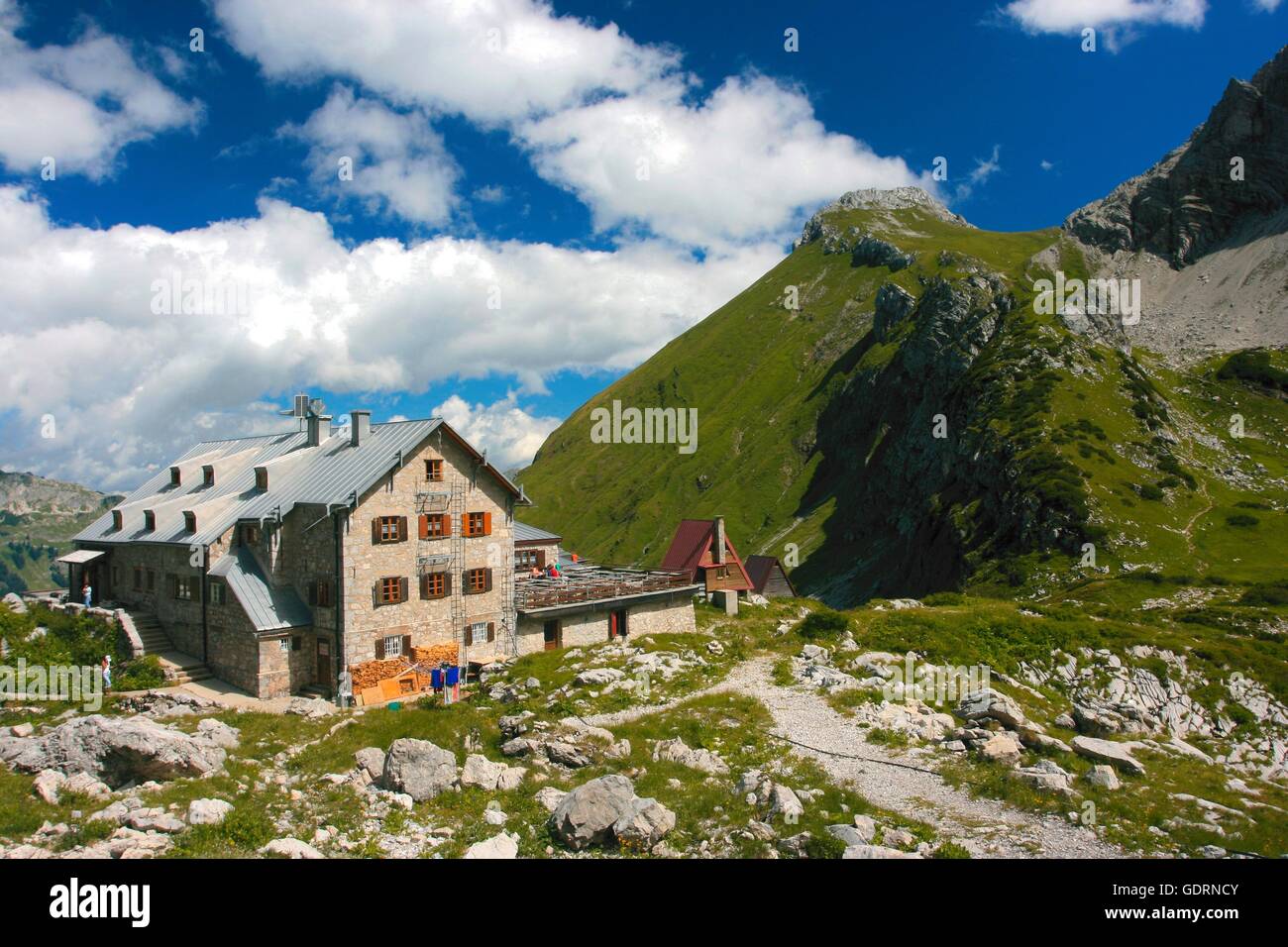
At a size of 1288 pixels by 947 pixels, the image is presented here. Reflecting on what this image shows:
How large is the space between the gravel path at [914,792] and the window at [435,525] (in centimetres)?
A: 1593


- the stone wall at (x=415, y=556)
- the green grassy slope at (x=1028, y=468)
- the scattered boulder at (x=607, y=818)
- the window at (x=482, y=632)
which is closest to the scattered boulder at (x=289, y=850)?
the scattered boulder at (x=607, y=818)

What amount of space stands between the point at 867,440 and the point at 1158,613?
127646 mm

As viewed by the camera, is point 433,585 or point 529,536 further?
point 529,536

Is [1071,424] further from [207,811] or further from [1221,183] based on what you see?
[1221,183]

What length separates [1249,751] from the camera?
92.8ft

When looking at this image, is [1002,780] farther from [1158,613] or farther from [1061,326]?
[1061,326]

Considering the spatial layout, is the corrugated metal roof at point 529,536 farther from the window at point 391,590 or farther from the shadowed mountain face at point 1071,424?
the shadowed mountain face at point 1071,424

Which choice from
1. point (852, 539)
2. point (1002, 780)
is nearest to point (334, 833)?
point (1002, 780)

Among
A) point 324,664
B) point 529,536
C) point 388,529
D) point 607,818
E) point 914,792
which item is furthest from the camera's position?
point 529,536

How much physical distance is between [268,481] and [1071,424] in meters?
84.3

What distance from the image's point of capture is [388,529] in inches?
1489

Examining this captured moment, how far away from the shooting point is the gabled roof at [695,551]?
60.5 m

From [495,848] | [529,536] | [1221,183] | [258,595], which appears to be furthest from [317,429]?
[1221,183]

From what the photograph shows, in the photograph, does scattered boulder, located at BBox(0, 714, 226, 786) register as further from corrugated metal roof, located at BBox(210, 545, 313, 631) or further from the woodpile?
the woodpile
